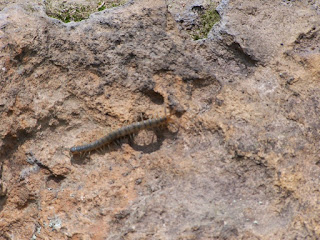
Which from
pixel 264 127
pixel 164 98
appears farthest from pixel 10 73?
pixel 264 127

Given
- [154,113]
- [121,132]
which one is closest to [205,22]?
[154,113]

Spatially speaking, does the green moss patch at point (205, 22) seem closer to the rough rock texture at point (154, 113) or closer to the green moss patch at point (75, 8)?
the rough rock texture at point (154, 113)

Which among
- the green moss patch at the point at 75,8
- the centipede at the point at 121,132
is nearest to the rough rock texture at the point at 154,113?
the centipede at the point at 121,132

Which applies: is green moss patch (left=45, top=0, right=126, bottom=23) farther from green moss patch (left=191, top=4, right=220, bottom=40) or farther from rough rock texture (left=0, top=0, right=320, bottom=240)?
green moss patch (left=191, top=4, right=220, bottom=40)

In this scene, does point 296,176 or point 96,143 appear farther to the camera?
point 96,143

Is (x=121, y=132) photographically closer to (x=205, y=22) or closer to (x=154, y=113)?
(x=154, y=113)

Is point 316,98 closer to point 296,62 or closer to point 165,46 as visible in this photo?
point 296,62

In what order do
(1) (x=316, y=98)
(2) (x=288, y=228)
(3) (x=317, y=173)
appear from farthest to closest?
(1) (x=316, y=98)
(3) (x=317, y=173)
(2) (x=288, y=228)
